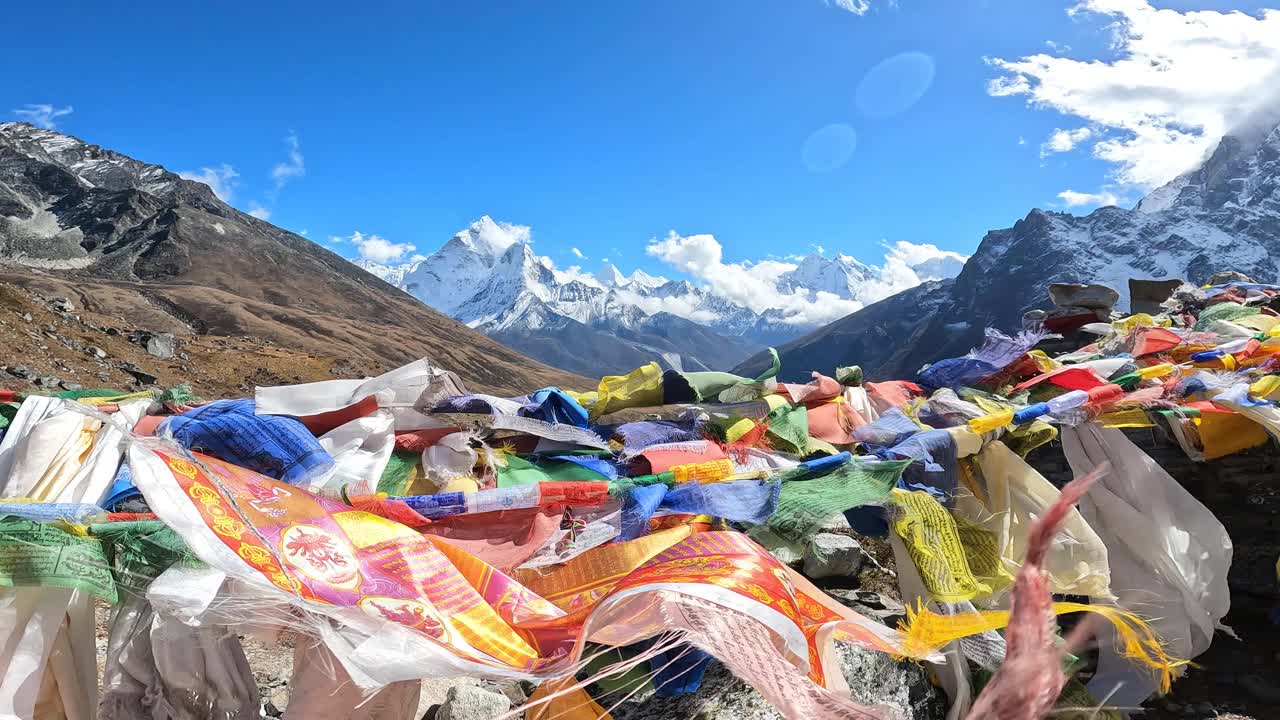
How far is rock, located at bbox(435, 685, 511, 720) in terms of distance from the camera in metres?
3.55

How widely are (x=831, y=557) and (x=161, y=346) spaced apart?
31.9 meters

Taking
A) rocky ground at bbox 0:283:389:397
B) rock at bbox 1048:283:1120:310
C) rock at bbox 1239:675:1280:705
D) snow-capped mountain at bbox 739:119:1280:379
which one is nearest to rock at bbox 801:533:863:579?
rock at bbox 1239:675:1280:705

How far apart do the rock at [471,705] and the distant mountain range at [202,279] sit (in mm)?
44150

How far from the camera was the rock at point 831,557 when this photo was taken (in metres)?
4.98

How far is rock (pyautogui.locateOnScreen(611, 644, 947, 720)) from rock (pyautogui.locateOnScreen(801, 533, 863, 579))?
1493 mm

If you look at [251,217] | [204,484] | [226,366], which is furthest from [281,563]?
[251,217]

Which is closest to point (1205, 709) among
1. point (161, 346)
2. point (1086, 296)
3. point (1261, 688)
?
point (1261, 688)

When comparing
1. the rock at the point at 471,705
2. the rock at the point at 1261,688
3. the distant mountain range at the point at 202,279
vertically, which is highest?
the distant mountain range at the point at 202,279

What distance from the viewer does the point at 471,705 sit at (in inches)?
141

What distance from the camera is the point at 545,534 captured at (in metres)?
2.75

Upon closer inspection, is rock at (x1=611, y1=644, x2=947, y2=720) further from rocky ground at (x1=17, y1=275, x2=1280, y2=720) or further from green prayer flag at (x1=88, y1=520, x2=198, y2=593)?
green prayer flag at (x1=88, y1=520, x2=198, y2=593)

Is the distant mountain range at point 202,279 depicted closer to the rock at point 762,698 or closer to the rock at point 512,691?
the rock at point 512,691

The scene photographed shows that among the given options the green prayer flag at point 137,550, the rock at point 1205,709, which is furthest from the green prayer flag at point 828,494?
the rock at point 1205,709

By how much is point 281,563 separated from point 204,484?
0.37 m
